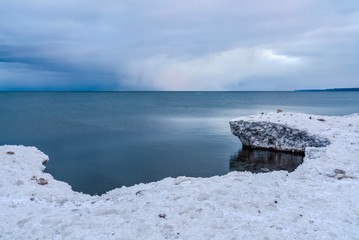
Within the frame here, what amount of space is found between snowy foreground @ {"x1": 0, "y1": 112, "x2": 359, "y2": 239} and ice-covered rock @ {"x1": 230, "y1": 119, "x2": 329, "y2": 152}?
26.8ft

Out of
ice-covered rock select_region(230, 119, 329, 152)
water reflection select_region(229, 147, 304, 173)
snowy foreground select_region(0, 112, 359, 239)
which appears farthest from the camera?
ice-covered rock select_region(230, 119, 329, 152)

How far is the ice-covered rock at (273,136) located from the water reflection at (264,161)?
2.08ft

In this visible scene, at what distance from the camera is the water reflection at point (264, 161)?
22.8m

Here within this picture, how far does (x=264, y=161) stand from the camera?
24625 millimetres

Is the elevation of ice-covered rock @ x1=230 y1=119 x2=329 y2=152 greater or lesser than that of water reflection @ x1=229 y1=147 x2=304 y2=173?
greater

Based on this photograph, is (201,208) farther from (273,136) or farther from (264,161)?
(273,136)

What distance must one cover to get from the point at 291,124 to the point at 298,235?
1874 centimetres

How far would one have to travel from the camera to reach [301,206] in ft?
38.4

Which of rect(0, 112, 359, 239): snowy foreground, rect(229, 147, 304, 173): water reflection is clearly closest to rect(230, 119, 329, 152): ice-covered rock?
rect(229, 147, 304, 173): water reflection

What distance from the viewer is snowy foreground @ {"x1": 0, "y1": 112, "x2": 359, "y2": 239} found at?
32.7 ft

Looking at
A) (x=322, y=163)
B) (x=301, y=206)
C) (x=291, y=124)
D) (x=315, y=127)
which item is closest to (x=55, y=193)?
(x=301, y=206)

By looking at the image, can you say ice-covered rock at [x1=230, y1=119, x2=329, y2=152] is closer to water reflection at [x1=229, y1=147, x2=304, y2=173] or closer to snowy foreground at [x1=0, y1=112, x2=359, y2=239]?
water reflection at [x1=229, y1=147, x2=304, y2=173]

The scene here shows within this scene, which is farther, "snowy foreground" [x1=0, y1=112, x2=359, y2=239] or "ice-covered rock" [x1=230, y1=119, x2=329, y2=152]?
"ice-covered rock" [x1=230, y1=119, x2=329, y2=152]

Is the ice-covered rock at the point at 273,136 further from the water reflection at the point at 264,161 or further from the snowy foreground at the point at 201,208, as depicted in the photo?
the snowy foreground at the point at 201,208
